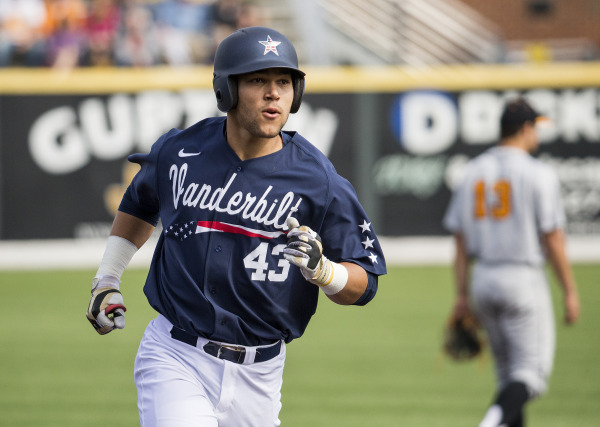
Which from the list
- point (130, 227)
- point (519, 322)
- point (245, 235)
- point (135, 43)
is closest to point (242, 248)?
point (245, 235)

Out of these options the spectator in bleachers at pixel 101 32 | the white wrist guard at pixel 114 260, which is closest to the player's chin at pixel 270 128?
the white wrist guard at pixel 114 260

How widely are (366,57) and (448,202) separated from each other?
12.4 ft

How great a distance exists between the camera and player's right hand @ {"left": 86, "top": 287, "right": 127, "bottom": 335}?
4289 millimetres

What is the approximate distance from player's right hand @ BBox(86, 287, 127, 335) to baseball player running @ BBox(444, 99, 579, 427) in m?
2.84

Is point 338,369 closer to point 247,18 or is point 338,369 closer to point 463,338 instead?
point 463,338

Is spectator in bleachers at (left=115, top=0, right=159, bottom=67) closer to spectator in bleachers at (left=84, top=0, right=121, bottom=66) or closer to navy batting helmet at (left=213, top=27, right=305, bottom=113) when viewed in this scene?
spectator in bleachers at (left=84, top=0, right=121, bottom=66)

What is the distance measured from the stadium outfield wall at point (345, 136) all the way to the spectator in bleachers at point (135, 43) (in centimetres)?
32

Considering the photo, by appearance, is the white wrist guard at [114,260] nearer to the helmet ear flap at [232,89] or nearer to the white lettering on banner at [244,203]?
the white lettering on banner at [244,203]

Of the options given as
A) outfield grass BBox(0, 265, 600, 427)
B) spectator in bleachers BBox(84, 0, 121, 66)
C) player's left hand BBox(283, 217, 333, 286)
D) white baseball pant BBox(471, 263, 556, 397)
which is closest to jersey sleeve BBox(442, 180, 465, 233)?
white baseball pant BBox(471, 263, 556, 397)

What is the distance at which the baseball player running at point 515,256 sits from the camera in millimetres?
6383

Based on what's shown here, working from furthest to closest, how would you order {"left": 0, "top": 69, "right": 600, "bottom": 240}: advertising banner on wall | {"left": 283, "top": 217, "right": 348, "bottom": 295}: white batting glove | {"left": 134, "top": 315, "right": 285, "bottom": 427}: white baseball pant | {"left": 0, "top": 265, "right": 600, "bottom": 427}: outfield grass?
1. {"left": 0, "top": 69, "right": 600, "bottom": 240}: advertising banner on wall
2. {"left": 0, "top": 265, "right": 600, "bottom": 427}: outfield grass
3. {"left": 134, "top": 315, "right": 285, "bottom": 427}: white baseball pant
4. {"left": 283, "top": 217, "right": 348, "bottom": 295}: white batting glove

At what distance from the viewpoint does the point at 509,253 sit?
653cm

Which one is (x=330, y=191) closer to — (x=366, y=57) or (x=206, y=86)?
(x=206, y=86)

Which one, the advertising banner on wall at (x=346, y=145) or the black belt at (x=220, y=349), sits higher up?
the advertising banner on wall at (x=346, y=145)
